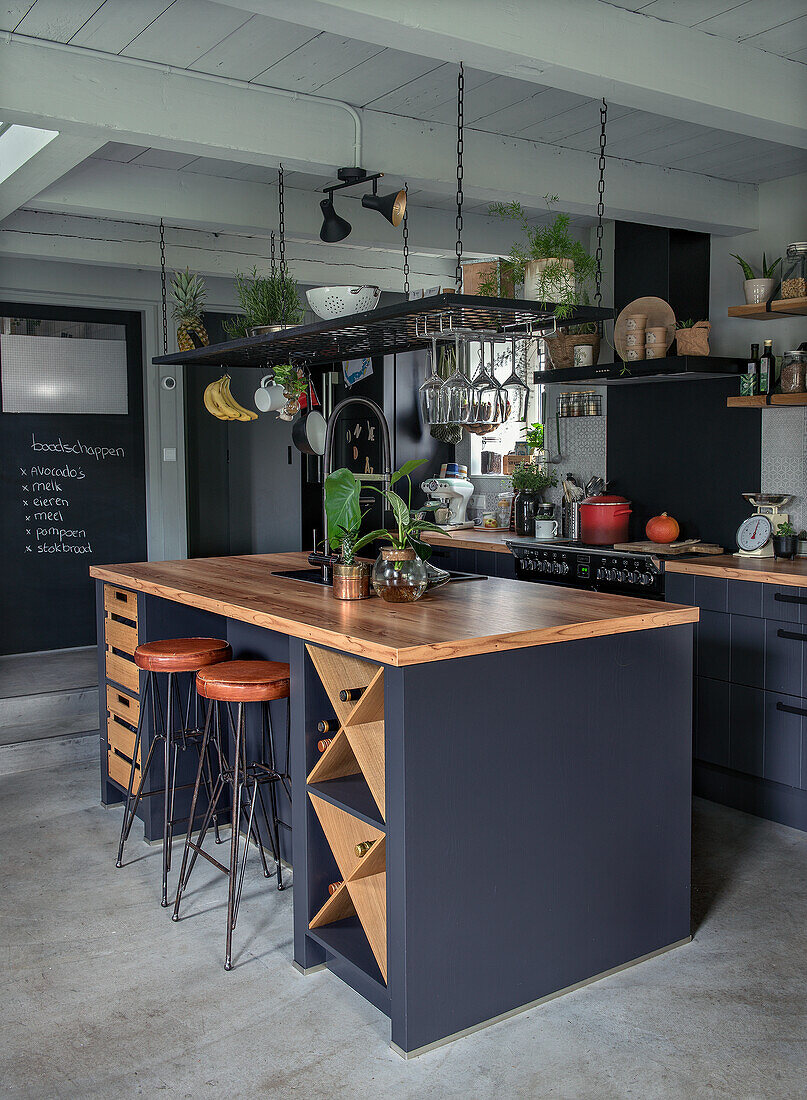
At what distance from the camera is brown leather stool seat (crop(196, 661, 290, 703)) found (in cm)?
296

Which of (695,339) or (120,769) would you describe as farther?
(695,339)

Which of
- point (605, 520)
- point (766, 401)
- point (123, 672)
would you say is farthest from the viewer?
point (605, 520)

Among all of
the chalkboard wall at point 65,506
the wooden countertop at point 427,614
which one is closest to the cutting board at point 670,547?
the wooden countertop at point 427,614

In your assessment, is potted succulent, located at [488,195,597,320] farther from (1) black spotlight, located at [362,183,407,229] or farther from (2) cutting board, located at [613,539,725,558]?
(2) cutting board, located at [613,539,725,558]

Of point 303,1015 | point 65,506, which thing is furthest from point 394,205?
point 65,506

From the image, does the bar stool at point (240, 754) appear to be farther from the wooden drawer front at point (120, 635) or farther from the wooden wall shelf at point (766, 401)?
the wooden wall shelf at point (766, 401)

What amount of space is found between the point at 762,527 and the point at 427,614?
230cm

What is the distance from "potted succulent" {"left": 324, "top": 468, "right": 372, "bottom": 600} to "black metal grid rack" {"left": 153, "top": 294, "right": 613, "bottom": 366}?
531mm

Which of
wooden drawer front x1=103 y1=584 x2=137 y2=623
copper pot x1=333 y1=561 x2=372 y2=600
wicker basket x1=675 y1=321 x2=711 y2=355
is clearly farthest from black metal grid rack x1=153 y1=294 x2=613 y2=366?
wicker basket x1=675 y1=321 x2=711 y2=355

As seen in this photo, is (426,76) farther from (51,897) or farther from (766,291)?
(51,897)

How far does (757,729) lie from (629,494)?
1.87 metres

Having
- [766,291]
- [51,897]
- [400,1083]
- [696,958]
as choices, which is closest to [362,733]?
[400,1083]

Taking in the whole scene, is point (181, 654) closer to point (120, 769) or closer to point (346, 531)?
point (346, 531)

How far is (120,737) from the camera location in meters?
3.98
